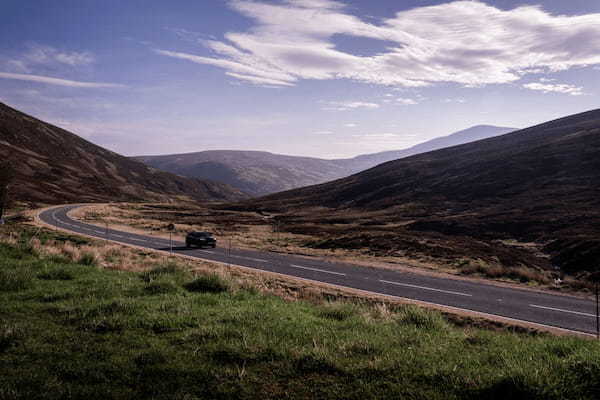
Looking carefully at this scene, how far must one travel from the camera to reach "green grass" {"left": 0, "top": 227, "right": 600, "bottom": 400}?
439 centimetres

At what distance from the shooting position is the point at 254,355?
5.30m

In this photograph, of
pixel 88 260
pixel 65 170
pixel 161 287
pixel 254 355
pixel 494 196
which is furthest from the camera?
pixel 65 170

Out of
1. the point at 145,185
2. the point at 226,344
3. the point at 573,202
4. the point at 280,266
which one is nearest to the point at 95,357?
the point at 226,344

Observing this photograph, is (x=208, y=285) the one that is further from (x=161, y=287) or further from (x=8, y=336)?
(x=8, y=336)

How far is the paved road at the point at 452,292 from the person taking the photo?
14074 millimetres

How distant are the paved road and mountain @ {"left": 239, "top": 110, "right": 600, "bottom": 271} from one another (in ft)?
40.7

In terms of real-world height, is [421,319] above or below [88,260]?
above

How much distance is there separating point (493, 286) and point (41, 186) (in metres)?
108

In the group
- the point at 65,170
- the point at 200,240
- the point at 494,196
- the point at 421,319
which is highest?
the point at 65,170

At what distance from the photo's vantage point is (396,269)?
2442cm

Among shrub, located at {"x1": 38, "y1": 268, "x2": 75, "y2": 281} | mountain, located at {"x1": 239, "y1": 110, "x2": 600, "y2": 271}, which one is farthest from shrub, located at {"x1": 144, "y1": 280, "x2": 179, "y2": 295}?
mountain, located at {"x1": 239, "y1": 110, "x2": 600, "y2": 271}

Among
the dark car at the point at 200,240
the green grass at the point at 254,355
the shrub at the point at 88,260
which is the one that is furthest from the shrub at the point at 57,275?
the dark car at the point at 200,240

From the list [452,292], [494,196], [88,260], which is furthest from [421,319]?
[494,196]

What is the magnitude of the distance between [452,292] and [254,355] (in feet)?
49.1
